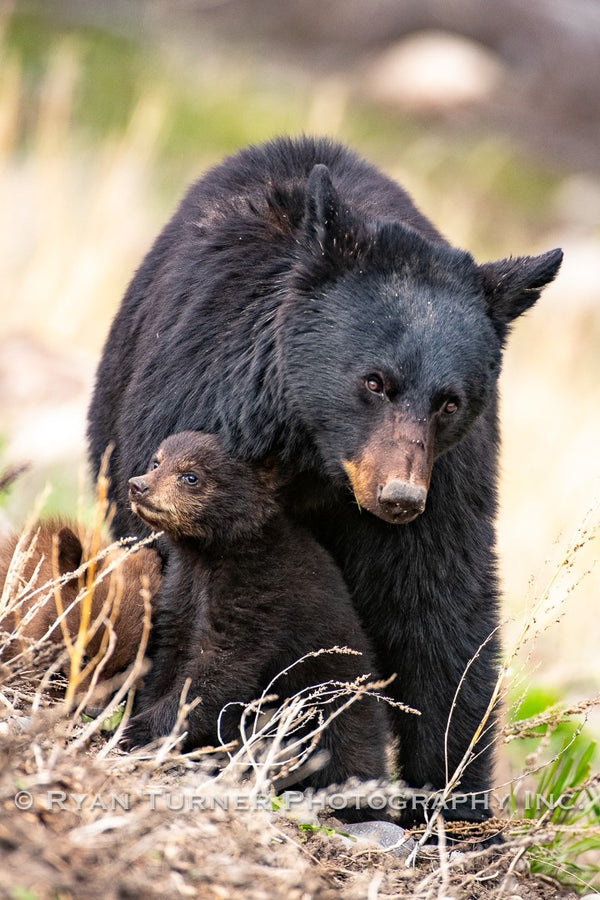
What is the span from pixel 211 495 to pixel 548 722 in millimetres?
1257

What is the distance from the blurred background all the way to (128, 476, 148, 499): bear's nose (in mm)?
1441

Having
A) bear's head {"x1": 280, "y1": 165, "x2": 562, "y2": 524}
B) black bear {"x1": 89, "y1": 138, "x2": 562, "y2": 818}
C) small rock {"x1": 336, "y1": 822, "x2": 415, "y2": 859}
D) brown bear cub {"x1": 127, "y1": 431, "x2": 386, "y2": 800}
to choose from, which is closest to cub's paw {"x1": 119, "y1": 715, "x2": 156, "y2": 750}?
brown bear cub {"x1": 127, "y1": 431, "x2": 386, "y2": 800}

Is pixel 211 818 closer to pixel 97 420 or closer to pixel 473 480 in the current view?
pixel 473 480

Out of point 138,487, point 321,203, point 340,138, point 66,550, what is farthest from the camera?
point 340,138

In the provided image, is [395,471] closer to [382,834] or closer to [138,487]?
[138,487]

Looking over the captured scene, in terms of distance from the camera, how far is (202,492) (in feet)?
11.9

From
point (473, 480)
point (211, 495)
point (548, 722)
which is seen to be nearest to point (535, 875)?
point (548, 722)

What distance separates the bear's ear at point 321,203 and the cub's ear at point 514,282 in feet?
1.75

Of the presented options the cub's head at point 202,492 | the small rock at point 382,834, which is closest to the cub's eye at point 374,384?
the cub's head at point 202,492

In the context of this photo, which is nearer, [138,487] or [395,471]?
[395,471]

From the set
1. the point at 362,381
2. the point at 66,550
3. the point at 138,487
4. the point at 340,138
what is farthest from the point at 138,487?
the point at 340,138

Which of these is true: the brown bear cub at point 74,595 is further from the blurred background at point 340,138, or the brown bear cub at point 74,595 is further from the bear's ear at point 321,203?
the blurred background at point 340,138

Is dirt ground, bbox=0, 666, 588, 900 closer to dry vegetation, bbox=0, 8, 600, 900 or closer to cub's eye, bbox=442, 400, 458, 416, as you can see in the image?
dry vegetation, bbox=0, 8, 600, 900

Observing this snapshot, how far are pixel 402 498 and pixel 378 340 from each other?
545mm
